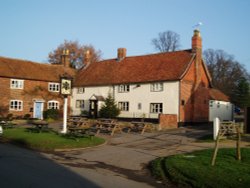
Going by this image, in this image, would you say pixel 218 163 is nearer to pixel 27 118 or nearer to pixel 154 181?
pixel 154 181

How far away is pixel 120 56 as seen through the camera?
46.3 m

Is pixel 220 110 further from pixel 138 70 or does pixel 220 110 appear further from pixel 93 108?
pixel 93 108

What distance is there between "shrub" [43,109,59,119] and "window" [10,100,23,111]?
3.08m

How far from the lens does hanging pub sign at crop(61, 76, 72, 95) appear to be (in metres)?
23.4

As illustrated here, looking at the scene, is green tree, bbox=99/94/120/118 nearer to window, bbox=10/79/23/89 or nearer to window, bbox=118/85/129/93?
window, bbox=118/85/129/93

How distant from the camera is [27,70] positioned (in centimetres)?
4447

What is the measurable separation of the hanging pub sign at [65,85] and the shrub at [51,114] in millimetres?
19123

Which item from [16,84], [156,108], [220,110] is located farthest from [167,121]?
[16,84]

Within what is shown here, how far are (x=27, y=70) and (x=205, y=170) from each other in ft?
123

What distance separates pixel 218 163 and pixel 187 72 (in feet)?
83.1

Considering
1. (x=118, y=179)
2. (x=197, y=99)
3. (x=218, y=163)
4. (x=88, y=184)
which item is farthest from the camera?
(x=197, y=99)

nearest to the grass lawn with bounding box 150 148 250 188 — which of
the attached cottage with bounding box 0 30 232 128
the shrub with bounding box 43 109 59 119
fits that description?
the attached cottage with bounding box 0 30 232 128

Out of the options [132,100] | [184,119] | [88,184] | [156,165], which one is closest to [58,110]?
[132,100]

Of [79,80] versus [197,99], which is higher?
[79,80]
